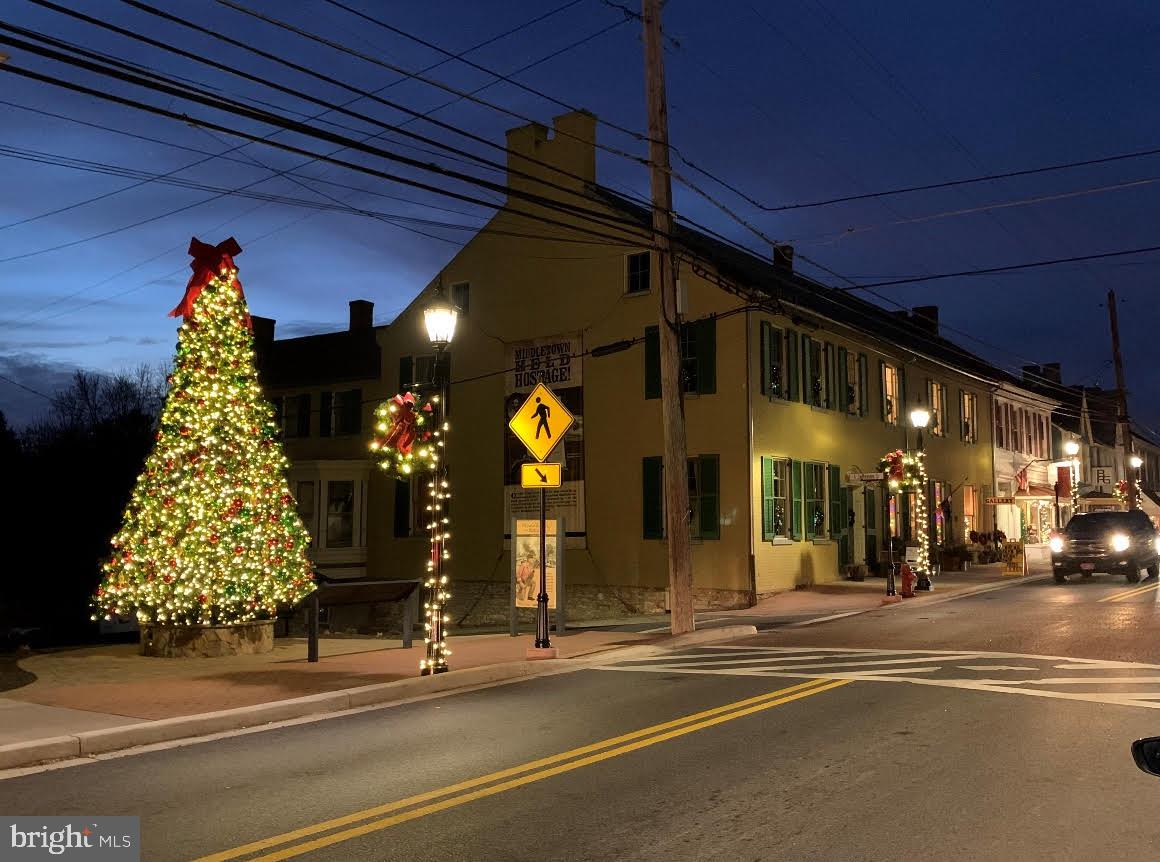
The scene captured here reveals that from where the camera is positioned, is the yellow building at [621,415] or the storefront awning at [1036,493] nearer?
the yellow building at [621,415]

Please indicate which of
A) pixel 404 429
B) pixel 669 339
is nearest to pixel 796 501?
pixel 669 339

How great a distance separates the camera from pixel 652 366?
87.4 feet

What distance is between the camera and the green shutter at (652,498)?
1025 inches

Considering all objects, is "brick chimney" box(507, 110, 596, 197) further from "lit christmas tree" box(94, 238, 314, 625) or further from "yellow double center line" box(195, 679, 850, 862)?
"yellow double center line" box(195, 679, 850, 862)

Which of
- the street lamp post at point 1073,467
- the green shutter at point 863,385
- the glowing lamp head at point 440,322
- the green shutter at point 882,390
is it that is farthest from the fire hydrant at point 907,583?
the street lamp post at point 1073,467

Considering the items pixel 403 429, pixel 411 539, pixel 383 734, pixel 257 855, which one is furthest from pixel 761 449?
pixel 257 855

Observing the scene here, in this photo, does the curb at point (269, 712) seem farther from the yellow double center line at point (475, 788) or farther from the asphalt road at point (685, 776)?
the yellow double center line at point (475, 788)

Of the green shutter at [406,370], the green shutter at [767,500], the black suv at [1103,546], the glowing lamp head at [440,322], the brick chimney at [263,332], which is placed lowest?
the black suv at [1103,546]

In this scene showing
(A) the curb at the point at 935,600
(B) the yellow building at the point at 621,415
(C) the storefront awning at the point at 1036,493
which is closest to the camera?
(A) the curb at the point at 935,600

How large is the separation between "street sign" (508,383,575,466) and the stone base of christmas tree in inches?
180

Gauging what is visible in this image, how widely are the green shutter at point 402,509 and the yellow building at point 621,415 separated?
0.20ft

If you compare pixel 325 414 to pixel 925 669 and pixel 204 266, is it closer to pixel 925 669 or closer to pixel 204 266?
pixel 204 266

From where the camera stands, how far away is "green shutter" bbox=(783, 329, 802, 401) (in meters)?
26.7

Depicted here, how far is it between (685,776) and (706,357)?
19116mm
